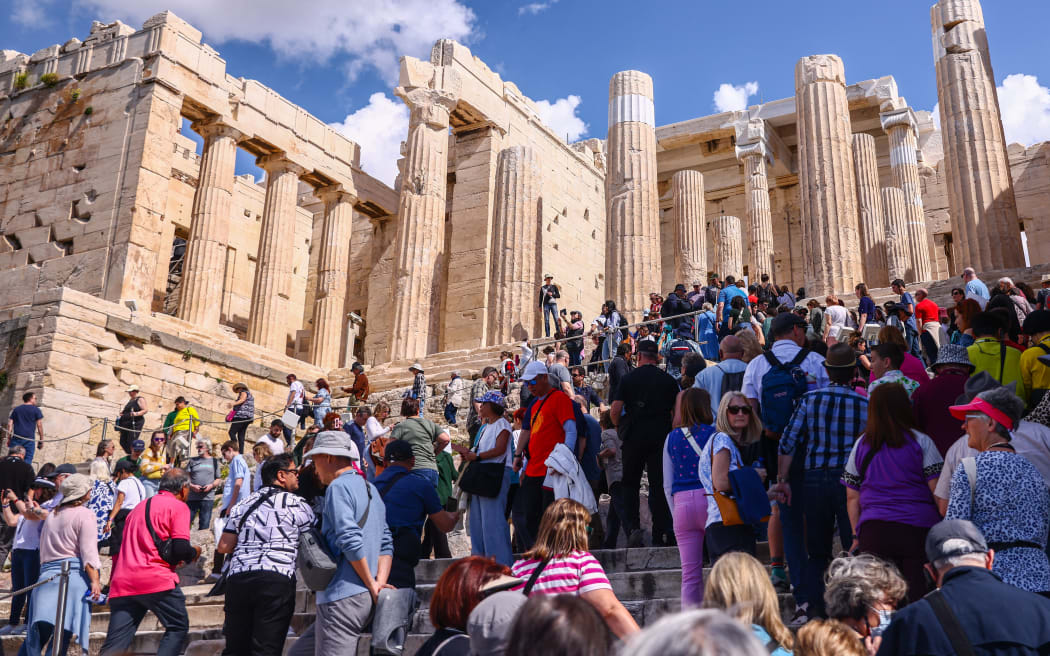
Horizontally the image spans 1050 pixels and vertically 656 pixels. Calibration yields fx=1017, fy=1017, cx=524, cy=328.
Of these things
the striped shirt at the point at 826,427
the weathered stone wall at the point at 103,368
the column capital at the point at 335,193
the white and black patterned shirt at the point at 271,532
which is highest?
the column capital at the point at 335,193

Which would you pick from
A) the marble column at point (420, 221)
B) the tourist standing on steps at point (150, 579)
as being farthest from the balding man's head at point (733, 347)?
the marble column at point (420, 221)

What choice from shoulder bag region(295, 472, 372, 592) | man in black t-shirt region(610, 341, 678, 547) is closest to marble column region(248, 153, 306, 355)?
man in black t-shirt region(610, 341, 678, 547)

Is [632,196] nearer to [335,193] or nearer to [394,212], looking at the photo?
[335,193]

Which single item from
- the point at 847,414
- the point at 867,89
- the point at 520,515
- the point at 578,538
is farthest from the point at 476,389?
the point at 867,89

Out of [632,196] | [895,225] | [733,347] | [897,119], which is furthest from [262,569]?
[897,119]

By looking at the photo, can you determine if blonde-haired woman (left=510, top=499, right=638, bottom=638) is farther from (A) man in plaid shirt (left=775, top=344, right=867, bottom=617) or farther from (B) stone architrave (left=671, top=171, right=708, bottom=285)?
(B) stone architrave (left=671, top=171, right=708, bottom=285)

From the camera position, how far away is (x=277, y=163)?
28594 millimetres

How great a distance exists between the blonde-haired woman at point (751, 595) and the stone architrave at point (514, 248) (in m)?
21.0

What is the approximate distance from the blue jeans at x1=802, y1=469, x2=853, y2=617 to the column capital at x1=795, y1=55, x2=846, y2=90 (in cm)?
2076

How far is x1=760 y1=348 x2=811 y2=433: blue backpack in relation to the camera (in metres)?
7.31

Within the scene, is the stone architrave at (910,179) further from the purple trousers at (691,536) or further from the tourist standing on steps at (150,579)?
the tourist standing on steps at (150,579)

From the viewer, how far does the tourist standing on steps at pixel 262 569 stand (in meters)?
6.23

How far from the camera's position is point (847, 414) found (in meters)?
6.55

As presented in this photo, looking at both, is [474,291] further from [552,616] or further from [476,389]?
[552,616]
